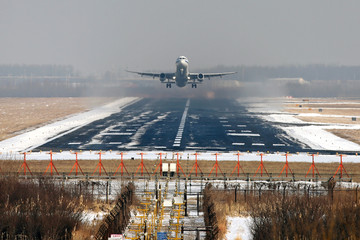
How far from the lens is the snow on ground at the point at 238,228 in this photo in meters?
25.5

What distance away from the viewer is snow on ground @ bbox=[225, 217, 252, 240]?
25.5m

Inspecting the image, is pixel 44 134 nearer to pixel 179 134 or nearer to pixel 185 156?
pixel 179 134

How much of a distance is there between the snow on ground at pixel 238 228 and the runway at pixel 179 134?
2988 centimetres

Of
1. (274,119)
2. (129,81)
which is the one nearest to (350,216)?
(274,119)

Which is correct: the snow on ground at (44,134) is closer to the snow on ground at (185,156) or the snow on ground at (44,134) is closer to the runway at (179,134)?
the runway at (179,134)

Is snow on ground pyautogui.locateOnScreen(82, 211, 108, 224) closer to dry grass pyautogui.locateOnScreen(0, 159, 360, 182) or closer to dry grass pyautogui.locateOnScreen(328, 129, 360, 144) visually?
dry grass pyautogui.locateOnScreen(0, 159, 360, 182)

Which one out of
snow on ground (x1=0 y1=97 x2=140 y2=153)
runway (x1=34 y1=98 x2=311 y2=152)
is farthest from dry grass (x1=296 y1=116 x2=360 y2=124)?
snow on ground (x1=0 y1=97 x2=140 y2=153)

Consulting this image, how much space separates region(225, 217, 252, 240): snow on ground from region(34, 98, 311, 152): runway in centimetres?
2988

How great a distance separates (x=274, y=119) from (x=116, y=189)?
66.9 meters

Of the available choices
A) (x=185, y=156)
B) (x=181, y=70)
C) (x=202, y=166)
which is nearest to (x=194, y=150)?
(x=185, y=156)

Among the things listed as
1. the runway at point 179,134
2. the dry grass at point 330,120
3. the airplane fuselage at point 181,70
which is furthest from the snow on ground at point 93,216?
the airplane fuselage at point 181,70

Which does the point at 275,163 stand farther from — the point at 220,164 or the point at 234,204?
the point at 234,204

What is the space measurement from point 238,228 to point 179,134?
4739 centimetres

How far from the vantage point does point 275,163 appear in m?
50.1
